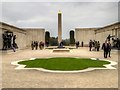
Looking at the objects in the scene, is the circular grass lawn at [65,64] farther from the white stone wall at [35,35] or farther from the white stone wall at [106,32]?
the white stone wall at [35,35]

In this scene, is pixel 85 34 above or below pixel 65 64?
above

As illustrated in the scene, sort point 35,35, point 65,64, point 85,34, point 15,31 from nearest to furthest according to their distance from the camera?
point 65,64
point 15,31
point 85,34
point 35,35

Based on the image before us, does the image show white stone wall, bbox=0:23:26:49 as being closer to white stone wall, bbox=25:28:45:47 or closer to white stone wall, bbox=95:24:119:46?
white stone wall, bbox=25:28:45:47

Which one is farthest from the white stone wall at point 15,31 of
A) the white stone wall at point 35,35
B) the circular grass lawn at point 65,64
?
the circular grass lawn at point 65,64

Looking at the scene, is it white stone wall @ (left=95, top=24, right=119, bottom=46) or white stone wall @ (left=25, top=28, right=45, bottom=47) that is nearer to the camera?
white stone wall @ (left=95, top=24, right=119, bottom=46)

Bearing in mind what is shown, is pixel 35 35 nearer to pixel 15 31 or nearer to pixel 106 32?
pixel 15 31

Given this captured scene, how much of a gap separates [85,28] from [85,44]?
152 inches

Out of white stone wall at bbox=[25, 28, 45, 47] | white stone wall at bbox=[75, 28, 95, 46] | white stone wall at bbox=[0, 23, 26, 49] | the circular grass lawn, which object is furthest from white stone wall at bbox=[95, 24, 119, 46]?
the circular grass lawn

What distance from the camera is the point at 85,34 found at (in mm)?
53531

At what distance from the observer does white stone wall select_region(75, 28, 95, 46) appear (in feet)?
175

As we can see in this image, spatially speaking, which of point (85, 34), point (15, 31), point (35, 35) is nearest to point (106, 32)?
point (85, 34)

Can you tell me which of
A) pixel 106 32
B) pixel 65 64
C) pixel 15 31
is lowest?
pixel 65 64

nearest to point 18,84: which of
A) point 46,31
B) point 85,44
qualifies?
point 85,44

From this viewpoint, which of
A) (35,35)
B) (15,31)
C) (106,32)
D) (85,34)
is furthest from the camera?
(35,35)
